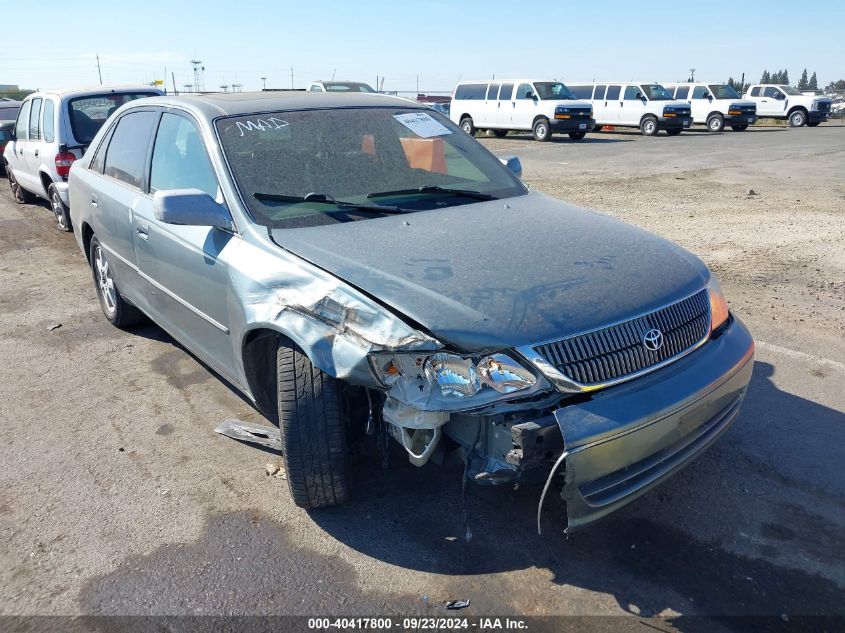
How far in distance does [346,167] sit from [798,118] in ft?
105

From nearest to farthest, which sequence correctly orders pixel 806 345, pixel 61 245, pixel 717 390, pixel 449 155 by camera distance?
pixel 717 390
pixel 449 155
pixel 806 345
pixel 61 245

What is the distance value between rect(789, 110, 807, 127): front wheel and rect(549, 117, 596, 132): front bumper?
1184cm

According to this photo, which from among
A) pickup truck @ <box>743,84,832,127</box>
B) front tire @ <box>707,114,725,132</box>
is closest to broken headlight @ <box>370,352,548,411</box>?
front tire @ <box>707,114,725,132</box>

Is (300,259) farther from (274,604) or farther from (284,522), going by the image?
(274,604)

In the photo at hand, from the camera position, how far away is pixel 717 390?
9.69ft

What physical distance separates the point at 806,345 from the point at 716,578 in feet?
9.62

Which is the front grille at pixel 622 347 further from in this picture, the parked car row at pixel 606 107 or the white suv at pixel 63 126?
the parked car row at pixel 606 107

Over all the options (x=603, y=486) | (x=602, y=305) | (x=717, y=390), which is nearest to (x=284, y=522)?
(x=603, y=486)

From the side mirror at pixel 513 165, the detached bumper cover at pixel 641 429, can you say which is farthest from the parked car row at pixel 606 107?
the detached bumper cover at pixel 641 429

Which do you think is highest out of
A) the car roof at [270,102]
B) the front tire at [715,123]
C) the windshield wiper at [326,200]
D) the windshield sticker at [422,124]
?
the car roof at [270,102]

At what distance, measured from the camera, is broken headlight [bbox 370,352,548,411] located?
2537 mm

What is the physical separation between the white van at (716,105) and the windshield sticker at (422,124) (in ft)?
87.9

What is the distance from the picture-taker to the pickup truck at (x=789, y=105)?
29.4 m

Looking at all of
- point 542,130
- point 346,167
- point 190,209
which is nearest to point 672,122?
point 542,130
